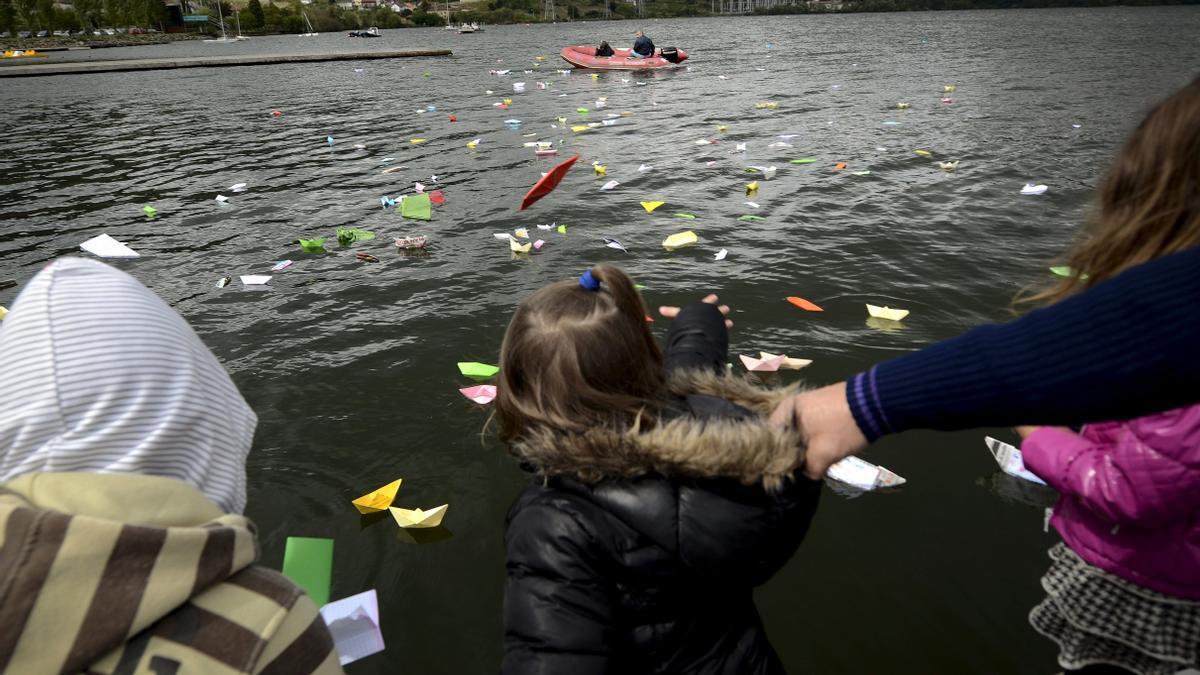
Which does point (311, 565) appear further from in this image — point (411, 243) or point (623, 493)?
point (411, 243)

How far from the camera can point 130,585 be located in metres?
1.15

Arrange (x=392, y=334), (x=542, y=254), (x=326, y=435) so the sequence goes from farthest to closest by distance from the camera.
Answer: (x=542, y=254) < (x=392, y=334) < (x=326, y=435)

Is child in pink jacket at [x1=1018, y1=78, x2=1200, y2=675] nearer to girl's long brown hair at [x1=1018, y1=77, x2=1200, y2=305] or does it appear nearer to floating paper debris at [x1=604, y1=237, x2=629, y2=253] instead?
girl's long brown hair at [x1=1018, y1=77, x2=1200, y2=305]

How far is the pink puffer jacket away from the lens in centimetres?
171

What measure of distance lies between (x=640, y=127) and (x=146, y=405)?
13.8 metres

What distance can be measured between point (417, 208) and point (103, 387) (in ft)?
26.0

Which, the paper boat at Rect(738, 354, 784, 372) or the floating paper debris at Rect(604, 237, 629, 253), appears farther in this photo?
the floating paper debris at Rect(604, 237, 629, 253)

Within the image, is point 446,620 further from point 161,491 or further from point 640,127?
point 640,127

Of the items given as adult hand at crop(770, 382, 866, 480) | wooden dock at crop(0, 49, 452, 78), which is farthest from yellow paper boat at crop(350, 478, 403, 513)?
wooden dock at crop(0, 49, 452, 78)

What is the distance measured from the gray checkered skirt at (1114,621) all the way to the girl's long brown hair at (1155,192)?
0.93 meters

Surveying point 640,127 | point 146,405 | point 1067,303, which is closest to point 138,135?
point 640,127

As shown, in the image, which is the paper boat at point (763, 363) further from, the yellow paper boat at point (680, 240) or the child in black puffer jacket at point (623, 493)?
the child in black puffer jacket at point (623, 493)

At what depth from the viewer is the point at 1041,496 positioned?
369 cm

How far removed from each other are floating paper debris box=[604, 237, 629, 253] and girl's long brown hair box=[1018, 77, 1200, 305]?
5.48m
